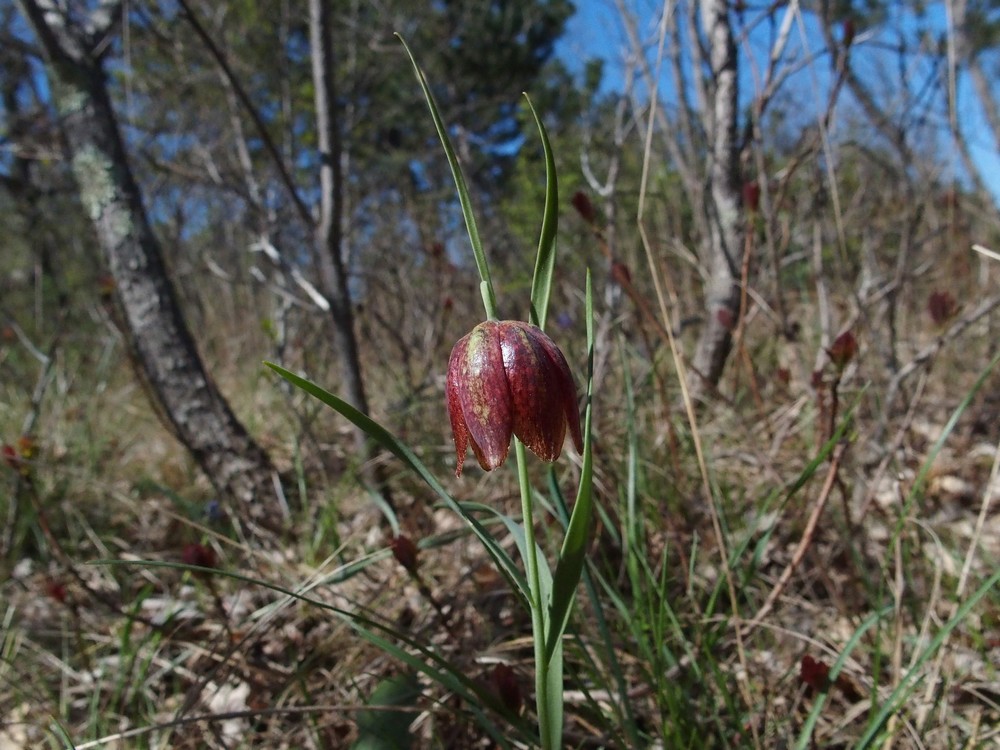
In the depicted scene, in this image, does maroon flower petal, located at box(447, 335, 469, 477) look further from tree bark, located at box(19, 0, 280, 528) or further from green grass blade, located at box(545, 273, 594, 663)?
tree bark, located at box(19, 0, 280, 528)

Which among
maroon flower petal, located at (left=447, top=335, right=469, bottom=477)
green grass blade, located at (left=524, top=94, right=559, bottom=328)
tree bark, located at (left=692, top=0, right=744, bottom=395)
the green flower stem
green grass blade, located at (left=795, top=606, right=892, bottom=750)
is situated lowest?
green grass blade, located at (left=795, top=606, right=892, bottom=750)

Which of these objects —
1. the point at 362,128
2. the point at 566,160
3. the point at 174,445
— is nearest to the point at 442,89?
the point at 362,128

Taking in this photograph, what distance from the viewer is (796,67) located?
1510 mm

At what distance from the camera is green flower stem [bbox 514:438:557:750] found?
0.61 metres

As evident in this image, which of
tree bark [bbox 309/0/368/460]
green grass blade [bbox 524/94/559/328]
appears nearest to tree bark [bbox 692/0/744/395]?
tree bark [bbox 309/0/368/460]

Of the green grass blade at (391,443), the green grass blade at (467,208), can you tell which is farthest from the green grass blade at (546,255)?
the green grass blade at (391,443)

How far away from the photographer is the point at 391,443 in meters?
0.61

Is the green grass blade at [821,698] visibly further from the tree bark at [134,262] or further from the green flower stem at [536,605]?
the tree bark at [134,262]

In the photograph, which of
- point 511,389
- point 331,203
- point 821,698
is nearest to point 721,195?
point 331,203

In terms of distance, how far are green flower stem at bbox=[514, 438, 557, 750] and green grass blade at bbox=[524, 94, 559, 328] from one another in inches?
5.3

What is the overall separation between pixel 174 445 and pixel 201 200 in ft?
17.6

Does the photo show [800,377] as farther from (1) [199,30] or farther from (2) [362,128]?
(2) [362,128]

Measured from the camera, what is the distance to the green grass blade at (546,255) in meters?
0.60

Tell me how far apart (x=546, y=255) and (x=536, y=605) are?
1.08ft
